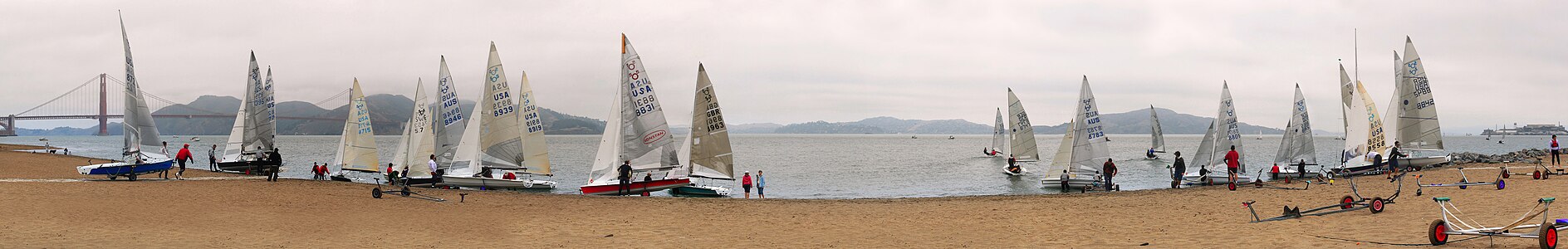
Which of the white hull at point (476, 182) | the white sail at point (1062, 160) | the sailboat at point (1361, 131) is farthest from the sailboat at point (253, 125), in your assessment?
the sailboat at point (1361, 131)

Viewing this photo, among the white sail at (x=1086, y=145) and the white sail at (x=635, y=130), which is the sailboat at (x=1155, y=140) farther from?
the white sail at (x=635, y=130)

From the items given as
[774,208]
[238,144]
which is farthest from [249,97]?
[774,208]

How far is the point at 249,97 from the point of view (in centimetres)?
3519

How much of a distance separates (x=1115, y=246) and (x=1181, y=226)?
2.54 meters

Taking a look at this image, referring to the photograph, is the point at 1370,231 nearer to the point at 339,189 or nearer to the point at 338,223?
the point at 338,223

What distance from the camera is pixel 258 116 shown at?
116 ft

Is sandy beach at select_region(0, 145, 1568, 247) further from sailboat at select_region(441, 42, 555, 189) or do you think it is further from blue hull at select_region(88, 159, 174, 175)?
sailboat at select_region(441, 42, 555, 189)

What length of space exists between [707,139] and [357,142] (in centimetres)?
1420

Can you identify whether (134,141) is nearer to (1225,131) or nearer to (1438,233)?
(1438,233)

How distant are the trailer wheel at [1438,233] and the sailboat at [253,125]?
37.1 metres

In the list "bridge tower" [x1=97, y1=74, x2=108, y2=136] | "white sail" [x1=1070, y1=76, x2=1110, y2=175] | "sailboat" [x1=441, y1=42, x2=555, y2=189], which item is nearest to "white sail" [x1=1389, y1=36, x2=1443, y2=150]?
"white sail" [x1=1070, y1=76, x2=1110, y2=175]

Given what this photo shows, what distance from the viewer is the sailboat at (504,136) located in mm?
27797

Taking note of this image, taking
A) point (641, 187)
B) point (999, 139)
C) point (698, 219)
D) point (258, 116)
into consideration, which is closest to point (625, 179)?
point (641, 187)

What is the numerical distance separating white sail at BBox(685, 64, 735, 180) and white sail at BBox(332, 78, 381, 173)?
13.1m
